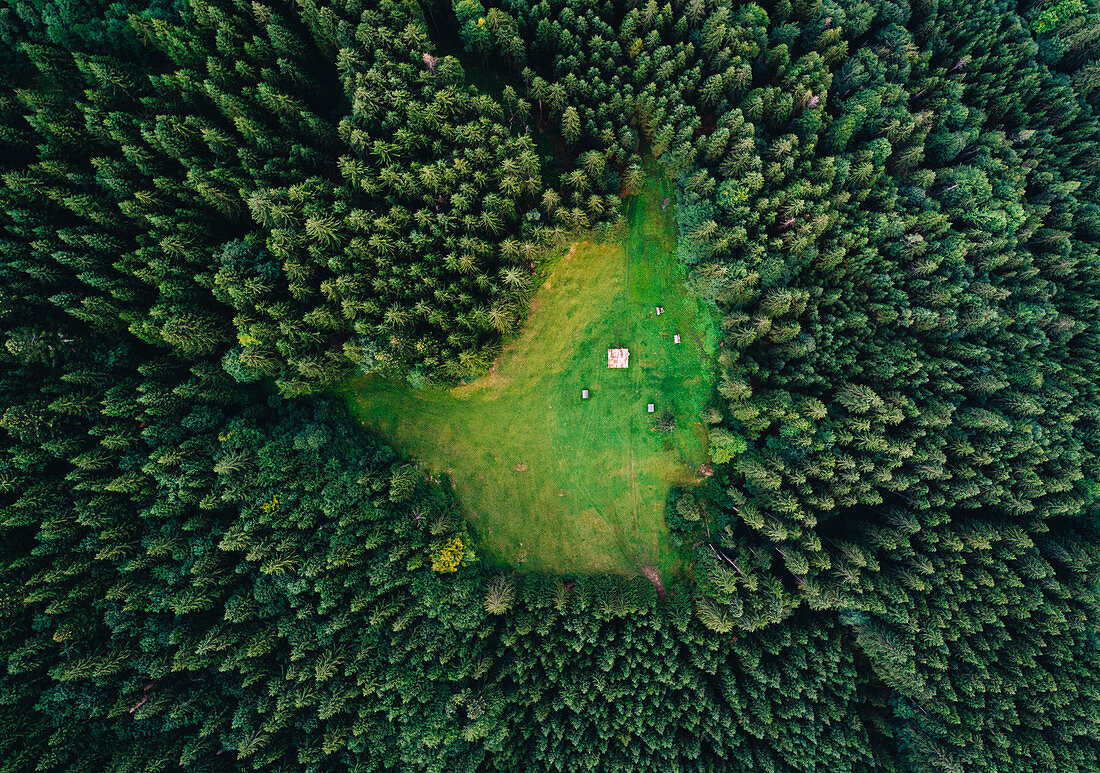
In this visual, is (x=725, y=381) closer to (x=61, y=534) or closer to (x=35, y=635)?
(x=61, y=534)

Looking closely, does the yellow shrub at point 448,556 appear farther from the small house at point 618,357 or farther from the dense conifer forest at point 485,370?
the small house at point 618,357

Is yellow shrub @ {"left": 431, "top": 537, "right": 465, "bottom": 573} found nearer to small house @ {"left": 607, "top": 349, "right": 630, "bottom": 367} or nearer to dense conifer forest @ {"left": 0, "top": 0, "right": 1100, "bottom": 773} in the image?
dense conifer forest @ {"left": 0, "top": 0, "right": 1100, "bottom": 773}

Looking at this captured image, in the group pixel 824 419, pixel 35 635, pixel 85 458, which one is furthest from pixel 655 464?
pixel 35 635

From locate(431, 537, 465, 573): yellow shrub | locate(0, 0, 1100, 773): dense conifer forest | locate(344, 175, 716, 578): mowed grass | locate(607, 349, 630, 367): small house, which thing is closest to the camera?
locate(0, 0, 1100, 773): dense conifer forest

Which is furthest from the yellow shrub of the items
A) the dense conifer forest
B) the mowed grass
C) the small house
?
the small house

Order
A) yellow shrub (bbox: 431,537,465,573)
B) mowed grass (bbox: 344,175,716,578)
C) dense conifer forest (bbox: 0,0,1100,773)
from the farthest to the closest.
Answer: mowed grass (bbox: 344,175,716,578) < yellow shrub (bbox: 431,537,465,573) < dense conifer forest (bbox: 0,0,1100,773)

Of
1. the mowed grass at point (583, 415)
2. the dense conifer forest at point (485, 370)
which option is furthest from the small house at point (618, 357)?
the dense conifer forest at point (485, 370)

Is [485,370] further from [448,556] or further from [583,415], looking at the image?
[448,556]

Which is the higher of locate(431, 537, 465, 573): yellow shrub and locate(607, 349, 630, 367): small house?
locate(607, 349, 630, 367): small house
